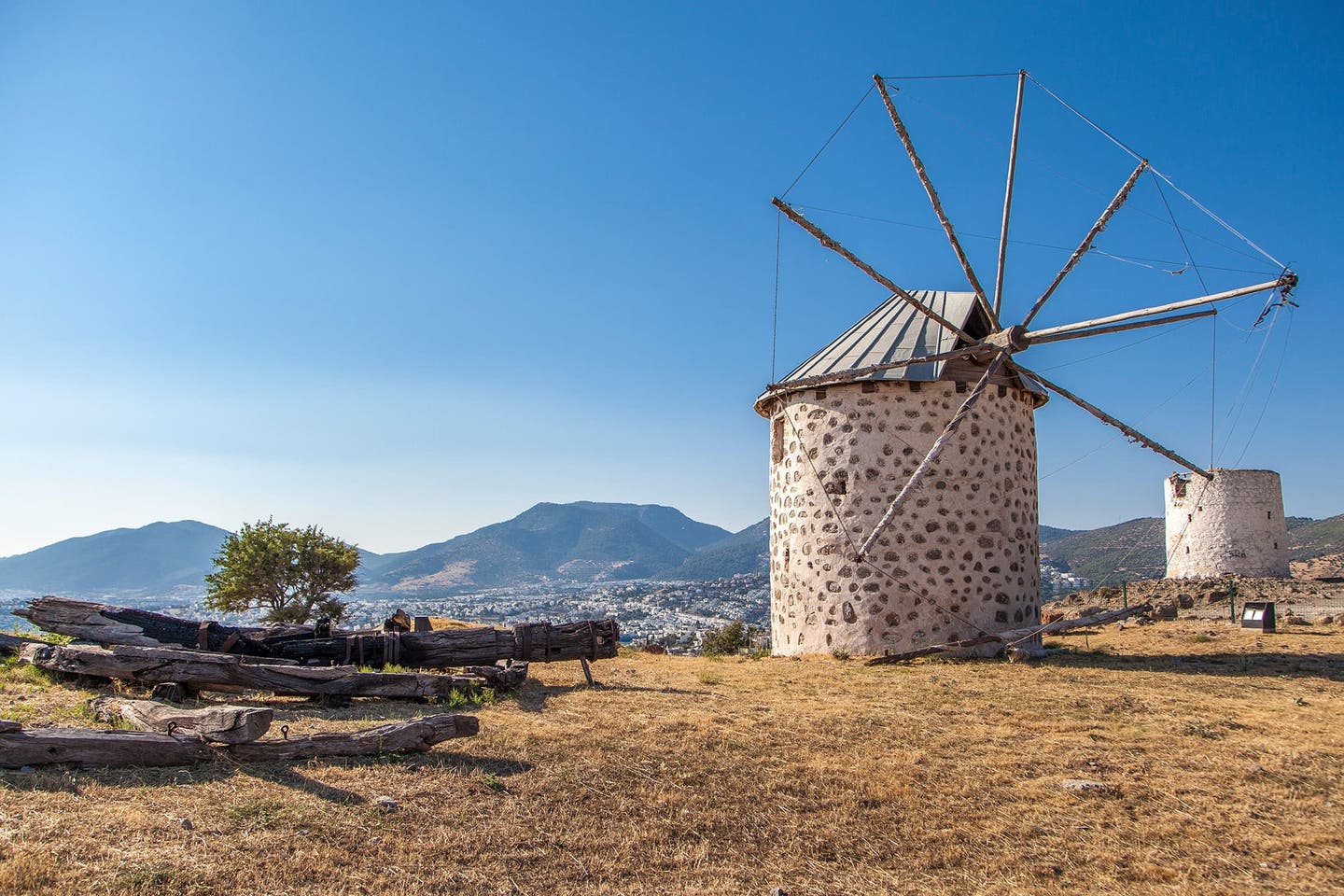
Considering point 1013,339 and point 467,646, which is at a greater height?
point 1013,339

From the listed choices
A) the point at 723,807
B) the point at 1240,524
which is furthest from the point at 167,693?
A: the point at 1240,524

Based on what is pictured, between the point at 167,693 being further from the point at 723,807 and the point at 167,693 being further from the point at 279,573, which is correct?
the point at 279,573

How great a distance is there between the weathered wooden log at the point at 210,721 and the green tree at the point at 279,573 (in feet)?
59.6

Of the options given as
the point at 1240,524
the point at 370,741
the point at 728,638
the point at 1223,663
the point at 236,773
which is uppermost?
the point at 1240,524

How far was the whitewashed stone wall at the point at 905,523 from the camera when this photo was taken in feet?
48.6

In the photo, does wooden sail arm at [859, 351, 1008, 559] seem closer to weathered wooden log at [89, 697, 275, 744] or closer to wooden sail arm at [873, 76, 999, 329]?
wooden sail arm at [873, 76, 999, 329]

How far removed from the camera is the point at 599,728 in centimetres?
800

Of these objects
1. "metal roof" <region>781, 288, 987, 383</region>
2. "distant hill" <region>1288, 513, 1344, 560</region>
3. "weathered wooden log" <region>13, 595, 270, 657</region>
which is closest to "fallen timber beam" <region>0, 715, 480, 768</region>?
"weathered wooden log" <region>13, 595, 270, 657</region>

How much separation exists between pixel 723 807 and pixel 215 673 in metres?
5.35

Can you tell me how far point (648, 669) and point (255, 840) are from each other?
340 inches

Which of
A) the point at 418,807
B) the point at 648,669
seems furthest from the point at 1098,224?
the point at 418,807

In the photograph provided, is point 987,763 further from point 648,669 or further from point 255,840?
point 648,669

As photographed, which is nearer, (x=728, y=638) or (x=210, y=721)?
(x=210, y=721)

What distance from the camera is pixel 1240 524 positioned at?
31.9 metres
